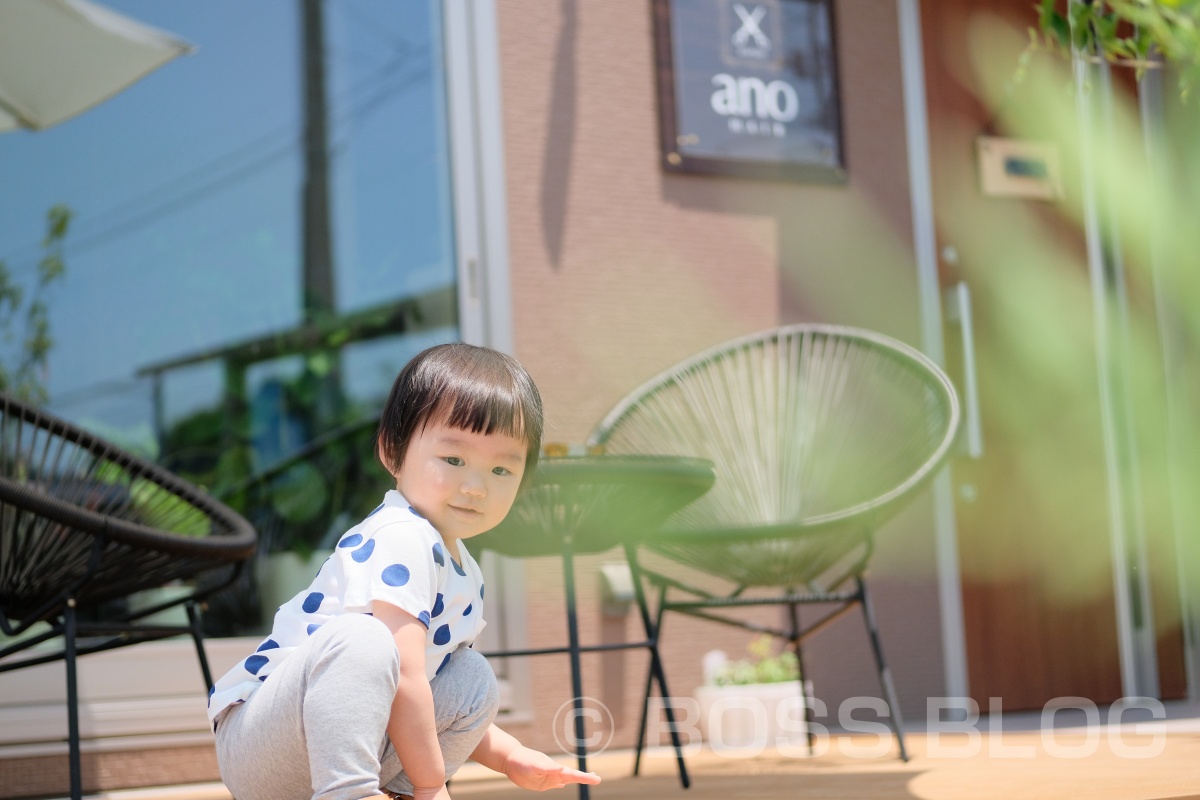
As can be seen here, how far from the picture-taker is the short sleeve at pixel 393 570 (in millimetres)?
1239

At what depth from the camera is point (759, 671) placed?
301 centimetres

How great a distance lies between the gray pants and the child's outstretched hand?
10 centimetres

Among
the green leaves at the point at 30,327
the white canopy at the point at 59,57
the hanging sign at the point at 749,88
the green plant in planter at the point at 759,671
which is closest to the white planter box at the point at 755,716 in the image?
the green plant in planter at the point at 759,671

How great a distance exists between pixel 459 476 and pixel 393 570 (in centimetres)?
12

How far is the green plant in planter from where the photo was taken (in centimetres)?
300

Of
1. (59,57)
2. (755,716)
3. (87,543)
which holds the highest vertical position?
(59,57)

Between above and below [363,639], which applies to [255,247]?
above

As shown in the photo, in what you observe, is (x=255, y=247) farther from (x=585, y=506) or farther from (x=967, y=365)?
(x=967, y=365)

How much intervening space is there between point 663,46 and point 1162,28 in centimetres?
221

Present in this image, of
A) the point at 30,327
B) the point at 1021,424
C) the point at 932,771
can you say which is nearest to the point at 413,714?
the point at 932,771

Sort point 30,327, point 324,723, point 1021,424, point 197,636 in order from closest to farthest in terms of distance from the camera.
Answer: point 324,723
point 197,636
point 30,327
point 1021,424

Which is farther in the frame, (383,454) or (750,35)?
(750,35)

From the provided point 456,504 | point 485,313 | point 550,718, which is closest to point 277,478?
point 485,313

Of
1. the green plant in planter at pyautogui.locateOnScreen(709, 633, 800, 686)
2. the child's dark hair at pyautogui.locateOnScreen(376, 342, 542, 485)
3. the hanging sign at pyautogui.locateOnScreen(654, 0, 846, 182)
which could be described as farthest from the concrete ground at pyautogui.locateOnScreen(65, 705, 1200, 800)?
the hanging sign at pyautogui.locateOnScreen(654, 0, 846, 182)
